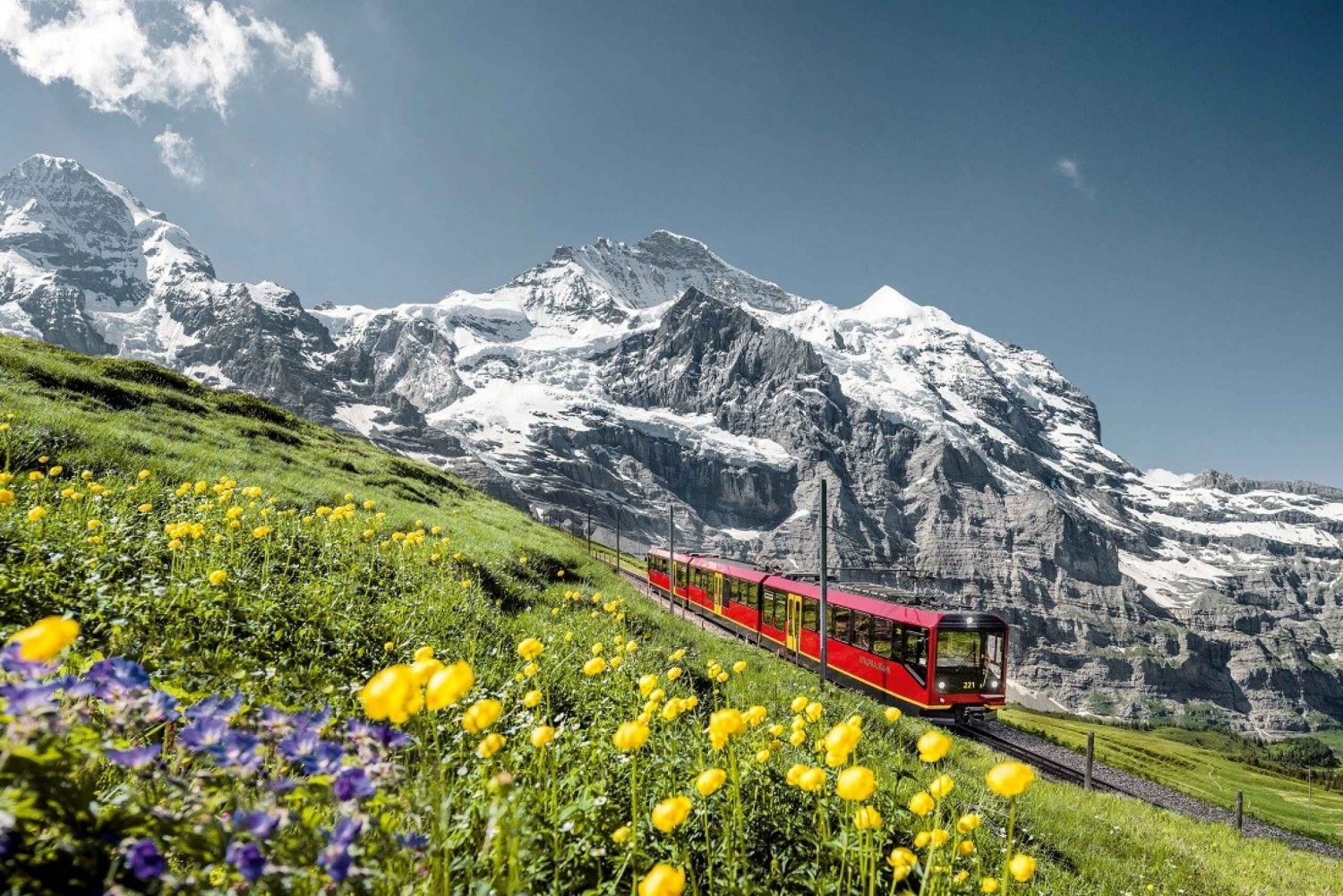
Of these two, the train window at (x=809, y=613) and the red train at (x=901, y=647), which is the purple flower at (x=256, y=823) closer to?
the red train at (x=901, y=647)

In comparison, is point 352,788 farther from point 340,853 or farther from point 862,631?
point 862,631

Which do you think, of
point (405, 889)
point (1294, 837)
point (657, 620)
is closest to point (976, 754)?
point (657, 620)

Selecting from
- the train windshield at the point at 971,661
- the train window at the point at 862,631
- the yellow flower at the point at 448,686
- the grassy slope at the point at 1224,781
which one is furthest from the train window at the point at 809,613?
the grassy slope at the point at 1224,781

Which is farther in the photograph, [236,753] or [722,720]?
[722,720]

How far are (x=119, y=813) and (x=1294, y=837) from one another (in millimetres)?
40671

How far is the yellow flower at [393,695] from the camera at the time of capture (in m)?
1.60

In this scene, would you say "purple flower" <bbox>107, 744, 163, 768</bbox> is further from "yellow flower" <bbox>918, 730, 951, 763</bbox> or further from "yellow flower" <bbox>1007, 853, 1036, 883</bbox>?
"yellow flower" <bbox>1007, 853, 1036, 883</bbox>

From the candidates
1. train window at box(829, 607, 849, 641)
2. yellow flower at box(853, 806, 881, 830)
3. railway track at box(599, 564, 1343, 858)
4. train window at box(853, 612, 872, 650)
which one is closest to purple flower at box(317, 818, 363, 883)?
yellow flower at box(853, 806, 881, 830)

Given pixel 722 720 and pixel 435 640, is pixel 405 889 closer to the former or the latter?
pixel 722 720

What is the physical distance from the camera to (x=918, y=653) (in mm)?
19812

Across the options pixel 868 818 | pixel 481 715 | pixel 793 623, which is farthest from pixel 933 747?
pixel 793 623

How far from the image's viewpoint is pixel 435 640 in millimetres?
7059

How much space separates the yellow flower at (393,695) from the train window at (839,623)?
23.1 metres

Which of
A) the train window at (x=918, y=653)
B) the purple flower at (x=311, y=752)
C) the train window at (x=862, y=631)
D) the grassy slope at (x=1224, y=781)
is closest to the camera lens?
the purple flower at (x=311, y=752)
